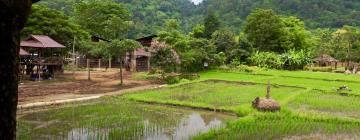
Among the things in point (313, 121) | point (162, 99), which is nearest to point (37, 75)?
point (162, 99)

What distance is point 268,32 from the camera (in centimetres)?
4553

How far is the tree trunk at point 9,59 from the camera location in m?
3.27

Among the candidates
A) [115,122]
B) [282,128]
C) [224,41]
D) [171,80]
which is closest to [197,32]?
[224,41]

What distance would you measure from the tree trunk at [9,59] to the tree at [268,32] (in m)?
43.8

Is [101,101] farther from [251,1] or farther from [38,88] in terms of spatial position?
[251,1]

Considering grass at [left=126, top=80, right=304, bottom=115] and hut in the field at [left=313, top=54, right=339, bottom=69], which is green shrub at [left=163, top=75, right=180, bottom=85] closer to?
grass at [left=126, top=80, right=304, bottom=115]

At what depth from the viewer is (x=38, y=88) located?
20.3 meters

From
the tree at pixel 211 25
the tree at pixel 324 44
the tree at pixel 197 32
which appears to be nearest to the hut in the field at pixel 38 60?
the tree at pixel 197 32

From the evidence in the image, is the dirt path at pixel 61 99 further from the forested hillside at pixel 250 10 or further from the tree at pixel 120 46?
the forested hillside at pixel 250 10

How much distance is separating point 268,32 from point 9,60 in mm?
44213

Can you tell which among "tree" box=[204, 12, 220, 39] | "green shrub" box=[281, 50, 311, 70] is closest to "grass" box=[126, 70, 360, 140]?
"green shrub" box=[281, 50, 311, 70]

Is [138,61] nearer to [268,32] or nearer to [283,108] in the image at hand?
[268,32]

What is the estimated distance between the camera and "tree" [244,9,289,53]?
149 feet

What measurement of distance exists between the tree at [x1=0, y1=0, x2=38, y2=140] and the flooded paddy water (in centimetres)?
686
